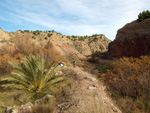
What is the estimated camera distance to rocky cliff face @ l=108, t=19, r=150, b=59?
567 inches

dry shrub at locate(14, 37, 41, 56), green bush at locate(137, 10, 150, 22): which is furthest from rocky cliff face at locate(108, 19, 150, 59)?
dry shrub at locate(14, 37, 41, 56)

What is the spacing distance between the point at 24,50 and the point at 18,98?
21.4 feet

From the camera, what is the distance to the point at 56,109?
114 inches

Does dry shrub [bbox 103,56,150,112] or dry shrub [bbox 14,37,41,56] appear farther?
dry shrub [bbox 14,37,41,56]

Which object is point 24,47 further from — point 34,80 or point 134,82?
point 134,82

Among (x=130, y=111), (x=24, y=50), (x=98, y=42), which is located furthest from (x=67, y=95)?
(x=98, y=42)

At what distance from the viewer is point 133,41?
15.5 meters

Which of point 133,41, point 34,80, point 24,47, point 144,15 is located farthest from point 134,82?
point 144,15

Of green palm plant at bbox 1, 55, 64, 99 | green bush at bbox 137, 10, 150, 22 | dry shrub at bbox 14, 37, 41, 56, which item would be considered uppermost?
green bush at bbox 137, 10, 150, 22

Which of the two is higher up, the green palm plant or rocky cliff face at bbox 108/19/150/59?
rocky cliff face at bbox 108/19/150/59

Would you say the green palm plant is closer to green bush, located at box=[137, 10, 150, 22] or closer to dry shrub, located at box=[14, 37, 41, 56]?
dry shrub, located at box=[14, 37, 41, 56]

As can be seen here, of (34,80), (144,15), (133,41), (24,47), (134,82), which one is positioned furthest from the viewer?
(144,15)

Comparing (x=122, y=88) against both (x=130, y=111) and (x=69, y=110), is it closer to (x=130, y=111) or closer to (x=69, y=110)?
(x=130, y=111)

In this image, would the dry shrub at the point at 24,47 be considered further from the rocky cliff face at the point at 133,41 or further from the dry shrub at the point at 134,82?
the rocky cliff face at the point at 133,41
